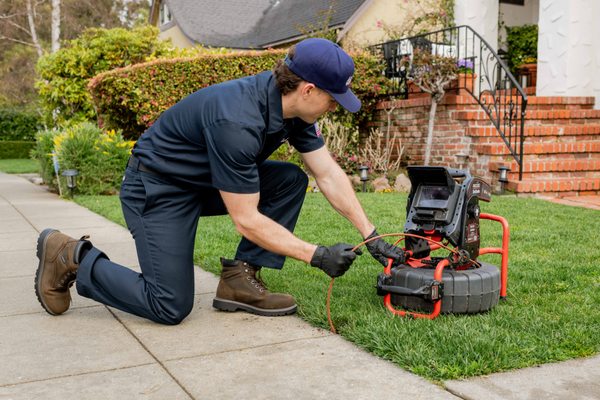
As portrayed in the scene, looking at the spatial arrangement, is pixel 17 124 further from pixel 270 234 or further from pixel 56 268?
pixel 270 234

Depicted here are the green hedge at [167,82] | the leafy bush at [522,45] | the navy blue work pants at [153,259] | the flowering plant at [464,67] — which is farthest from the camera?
the leafy bush at [522,45]

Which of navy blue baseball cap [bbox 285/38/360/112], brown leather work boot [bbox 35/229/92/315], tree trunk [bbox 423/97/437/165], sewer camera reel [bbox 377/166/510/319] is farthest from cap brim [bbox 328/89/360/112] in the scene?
tree trunk [bbox 423/97/437/165]

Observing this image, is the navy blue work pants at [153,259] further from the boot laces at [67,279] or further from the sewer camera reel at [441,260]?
the sewer camera reel at [441,260]

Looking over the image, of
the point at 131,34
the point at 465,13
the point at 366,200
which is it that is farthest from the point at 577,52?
the point at 131,34

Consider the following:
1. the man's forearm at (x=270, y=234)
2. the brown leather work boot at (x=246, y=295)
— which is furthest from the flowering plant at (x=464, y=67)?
the man's forearm at (x=270, y=234)

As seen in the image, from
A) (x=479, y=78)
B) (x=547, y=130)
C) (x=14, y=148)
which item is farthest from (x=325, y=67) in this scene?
(x=14, y=148)

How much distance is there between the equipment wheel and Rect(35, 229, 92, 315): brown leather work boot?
1.58 metres

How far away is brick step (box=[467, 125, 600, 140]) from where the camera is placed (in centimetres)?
917

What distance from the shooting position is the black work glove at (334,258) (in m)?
2.86

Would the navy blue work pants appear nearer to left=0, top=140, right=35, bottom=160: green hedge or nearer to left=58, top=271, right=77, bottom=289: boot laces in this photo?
left=58, top=271, right=77, bottom=289: boot laces

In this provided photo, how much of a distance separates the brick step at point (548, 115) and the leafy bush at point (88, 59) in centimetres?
619

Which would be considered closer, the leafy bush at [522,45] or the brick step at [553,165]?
the brick step at [553,165]

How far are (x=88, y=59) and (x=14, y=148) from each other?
13.9 m

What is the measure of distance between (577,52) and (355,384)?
941cm
